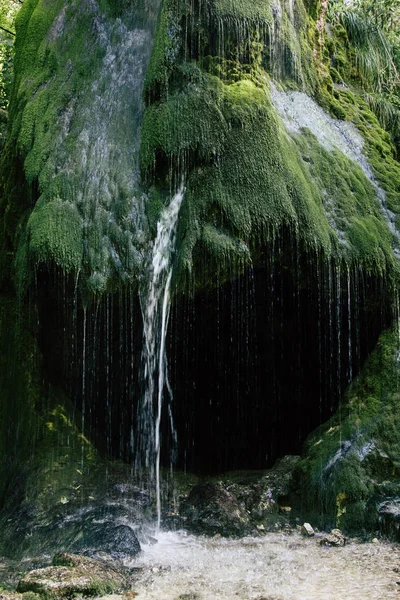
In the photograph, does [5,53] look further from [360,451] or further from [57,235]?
[360,451]

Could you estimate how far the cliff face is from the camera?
25.8 ft

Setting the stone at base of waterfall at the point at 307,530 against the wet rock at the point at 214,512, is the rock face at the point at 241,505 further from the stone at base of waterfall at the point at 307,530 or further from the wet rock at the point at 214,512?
the stone at base of waterfall at the point at 307,530

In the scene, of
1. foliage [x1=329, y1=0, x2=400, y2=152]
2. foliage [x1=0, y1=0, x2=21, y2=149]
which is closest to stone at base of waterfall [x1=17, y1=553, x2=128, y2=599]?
foliage [x1=329, y1=0, x2=400, y2=152]

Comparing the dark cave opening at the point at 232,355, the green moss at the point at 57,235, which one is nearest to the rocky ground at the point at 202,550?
the dark cave opening at the point at 232,355

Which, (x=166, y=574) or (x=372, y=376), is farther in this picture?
(x=372, y=376)

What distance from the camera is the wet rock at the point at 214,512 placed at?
7426mm

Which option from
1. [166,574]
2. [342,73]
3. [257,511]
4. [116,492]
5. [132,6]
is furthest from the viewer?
[342,73]

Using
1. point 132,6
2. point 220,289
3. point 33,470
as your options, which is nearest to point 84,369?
point 33,470

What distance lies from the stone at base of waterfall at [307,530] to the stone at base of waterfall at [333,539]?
0.16 meters

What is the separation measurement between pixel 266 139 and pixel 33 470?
5155mm

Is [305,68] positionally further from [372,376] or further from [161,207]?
[372,376]

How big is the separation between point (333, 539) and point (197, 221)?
3.74 m

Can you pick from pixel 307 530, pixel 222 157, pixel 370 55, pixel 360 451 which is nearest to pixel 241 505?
pixel 307 530

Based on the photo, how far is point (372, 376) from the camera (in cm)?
858
